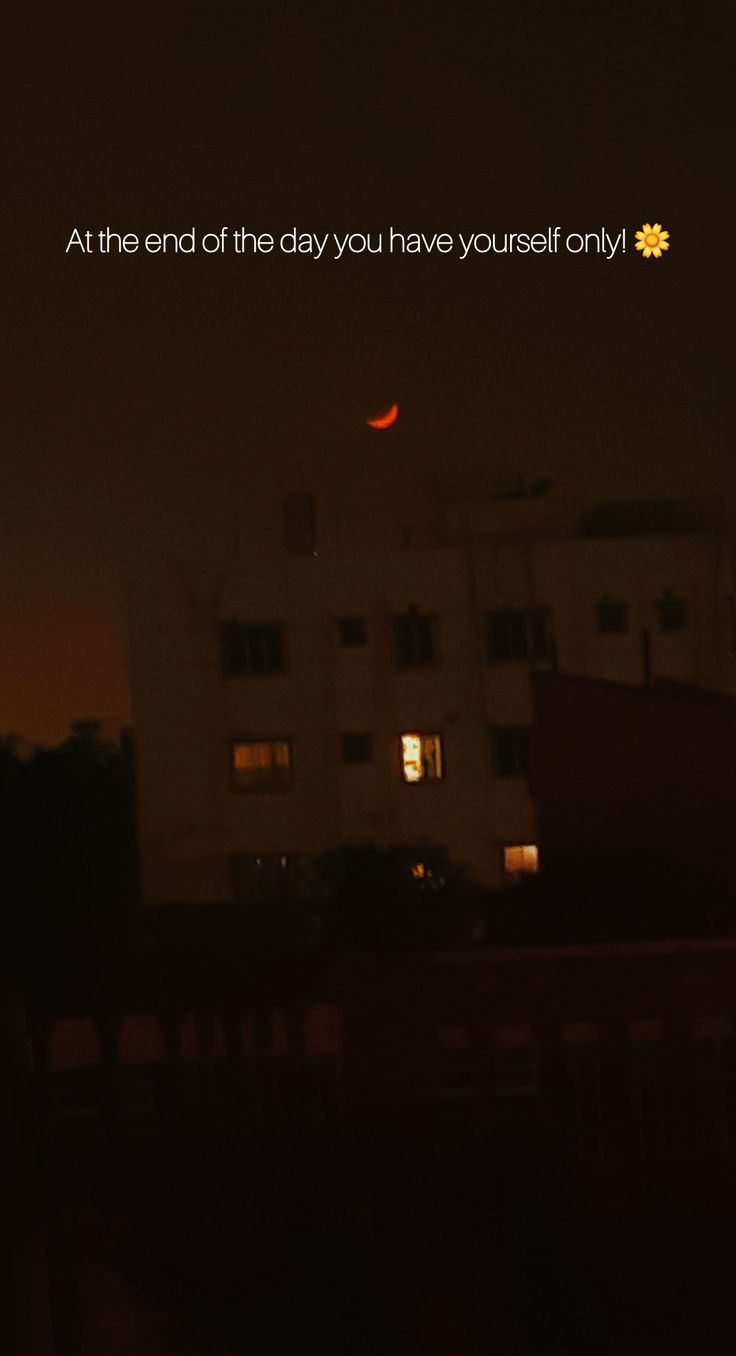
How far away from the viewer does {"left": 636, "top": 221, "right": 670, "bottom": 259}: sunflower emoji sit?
401cm

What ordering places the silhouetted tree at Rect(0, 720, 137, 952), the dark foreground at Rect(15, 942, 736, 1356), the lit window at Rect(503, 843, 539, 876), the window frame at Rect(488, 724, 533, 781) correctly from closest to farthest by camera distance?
the dark foreground at Rect(15, 942, 736, 1356) < the lit window at Rect(503, 843, 539, 876) < the silhouetted tree at Rect(0, 720, 137, 952) < the window frame at Rect(488, 724, 533, 781)

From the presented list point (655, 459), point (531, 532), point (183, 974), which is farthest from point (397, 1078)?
point (531, 532)

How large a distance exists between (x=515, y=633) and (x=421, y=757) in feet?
1.86

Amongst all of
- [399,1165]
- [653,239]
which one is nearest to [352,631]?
[653,239]

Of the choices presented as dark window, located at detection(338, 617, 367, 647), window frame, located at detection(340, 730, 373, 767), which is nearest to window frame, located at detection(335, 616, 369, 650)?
dark window, located at detection(338, 617, 367, 647)

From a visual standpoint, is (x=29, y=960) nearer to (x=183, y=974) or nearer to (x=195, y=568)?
(x=183, y=974)

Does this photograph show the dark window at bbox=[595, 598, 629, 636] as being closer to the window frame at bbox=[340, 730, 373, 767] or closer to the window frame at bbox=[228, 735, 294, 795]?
the window frame at bbox=[340, 730, 373, 767]

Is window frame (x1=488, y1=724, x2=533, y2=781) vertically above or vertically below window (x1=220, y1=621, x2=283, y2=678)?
below

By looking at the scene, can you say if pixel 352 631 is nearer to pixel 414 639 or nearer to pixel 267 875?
pixel 414 639

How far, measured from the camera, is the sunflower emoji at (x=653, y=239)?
4.01 meters

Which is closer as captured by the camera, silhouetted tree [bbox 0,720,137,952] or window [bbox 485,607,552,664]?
silhouetted tree [bbox 0,720,137,952]

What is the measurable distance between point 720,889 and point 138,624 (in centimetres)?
236

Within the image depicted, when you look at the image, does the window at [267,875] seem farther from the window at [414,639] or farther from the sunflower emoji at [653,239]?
the sunflower emoji at [653,239]

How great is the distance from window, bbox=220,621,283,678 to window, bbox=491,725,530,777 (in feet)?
2.75
